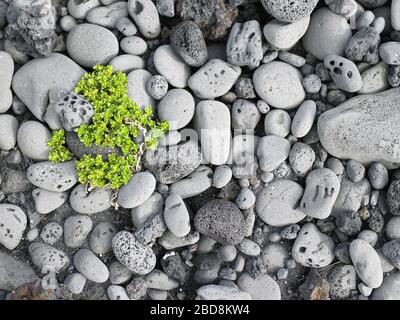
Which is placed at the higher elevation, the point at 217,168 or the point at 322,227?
the point at 217,168

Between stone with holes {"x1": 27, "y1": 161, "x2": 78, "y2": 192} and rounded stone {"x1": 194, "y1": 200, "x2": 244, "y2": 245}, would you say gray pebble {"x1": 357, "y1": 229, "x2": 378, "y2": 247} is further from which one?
stone with holes {"x1": 27, "y1": 161, "x2": 78, "y2": 192}

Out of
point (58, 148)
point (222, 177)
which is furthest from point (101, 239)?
point (222, 177)

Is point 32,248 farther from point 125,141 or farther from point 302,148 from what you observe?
point 302,148

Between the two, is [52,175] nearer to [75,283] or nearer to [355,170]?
[75,283]

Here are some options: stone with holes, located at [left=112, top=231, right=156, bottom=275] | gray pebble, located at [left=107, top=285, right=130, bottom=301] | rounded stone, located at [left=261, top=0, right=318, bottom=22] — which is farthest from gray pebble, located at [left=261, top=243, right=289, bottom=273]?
rounded stone, located at [left=261, top=0, right=318, bottom=22]
